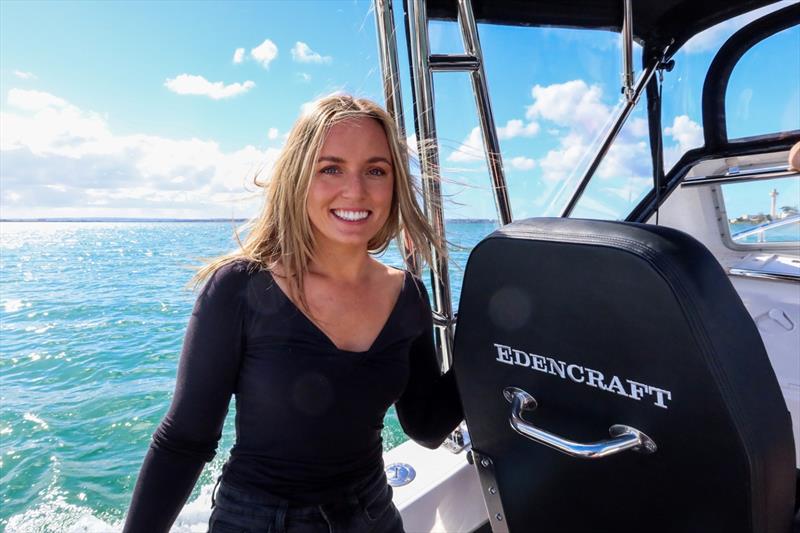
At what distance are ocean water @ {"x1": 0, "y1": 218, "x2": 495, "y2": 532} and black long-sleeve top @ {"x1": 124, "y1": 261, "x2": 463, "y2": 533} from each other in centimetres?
19

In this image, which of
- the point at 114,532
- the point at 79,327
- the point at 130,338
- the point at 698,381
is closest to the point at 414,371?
the point at 698,381

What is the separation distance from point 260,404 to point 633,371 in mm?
704

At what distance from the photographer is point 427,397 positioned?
1.24m

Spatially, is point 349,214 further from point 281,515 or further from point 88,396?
point 88,396

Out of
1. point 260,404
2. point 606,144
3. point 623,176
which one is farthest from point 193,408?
point 623,176

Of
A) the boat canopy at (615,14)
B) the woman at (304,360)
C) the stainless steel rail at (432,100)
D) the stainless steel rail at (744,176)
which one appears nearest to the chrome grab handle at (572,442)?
the woman at (304,360)

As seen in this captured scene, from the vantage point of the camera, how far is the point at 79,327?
7.53m

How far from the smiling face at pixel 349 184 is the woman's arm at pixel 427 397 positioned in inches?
11.2

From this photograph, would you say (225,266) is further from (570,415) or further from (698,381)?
(698,381)

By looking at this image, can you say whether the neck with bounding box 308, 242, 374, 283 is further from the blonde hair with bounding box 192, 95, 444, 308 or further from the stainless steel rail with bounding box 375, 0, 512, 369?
the stainless steel rail with bounding box 375, 0, 512, 369

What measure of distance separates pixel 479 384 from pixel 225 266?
1.85 ft

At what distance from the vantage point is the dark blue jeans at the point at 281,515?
972 millimetres

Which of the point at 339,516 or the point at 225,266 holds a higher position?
the point at 225,266

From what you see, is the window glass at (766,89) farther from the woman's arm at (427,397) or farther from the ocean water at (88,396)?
the woman's arm at (427,397)
